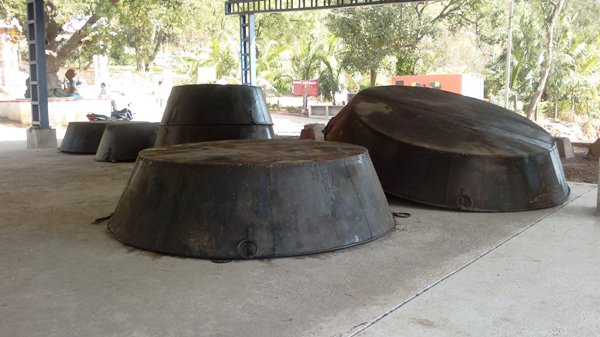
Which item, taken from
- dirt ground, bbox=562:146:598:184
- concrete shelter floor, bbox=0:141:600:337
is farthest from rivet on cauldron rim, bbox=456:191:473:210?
dirt ground, bbox=562:146:598:184

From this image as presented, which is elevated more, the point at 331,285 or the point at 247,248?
the point at 247,248

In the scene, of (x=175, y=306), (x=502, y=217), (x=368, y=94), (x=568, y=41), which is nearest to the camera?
(x=175, y=306)

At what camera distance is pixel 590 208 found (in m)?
5.40

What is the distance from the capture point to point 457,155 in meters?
5.13

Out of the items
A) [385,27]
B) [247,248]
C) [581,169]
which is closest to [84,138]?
[247,248]

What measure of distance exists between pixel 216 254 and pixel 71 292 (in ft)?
3.05

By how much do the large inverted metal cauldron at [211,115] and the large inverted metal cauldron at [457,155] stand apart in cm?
181

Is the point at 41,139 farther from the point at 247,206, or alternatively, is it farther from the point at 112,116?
the point at 247,206

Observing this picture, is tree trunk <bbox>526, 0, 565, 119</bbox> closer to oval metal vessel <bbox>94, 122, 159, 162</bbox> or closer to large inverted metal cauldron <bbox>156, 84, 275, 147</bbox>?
large inverted metal cauldron <bbox>156, 84, 275, 147</bbox>

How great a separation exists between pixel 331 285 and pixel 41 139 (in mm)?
10871

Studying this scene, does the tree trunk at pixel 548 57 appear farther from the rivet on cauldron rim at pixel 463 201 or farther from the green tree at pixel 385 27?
the rivet on cauldron rim at pixel 463 201

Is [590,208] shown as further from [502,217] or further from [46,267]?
[46,267]

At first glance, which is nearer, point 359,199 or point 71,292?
point 71,292

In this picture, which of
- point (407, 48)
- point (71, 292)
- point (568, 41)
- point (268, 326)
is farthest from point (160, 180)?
point (568, 41)
